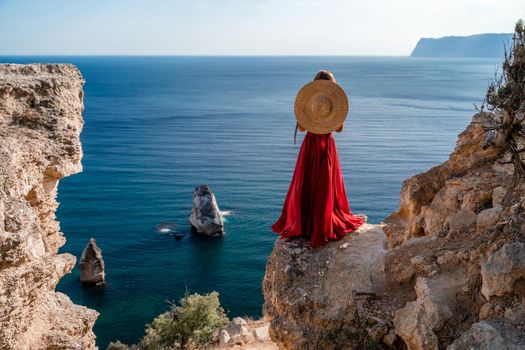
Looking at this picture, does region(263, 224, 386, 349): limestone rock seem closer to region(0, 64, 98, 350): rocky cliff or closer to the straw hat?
the straw hat

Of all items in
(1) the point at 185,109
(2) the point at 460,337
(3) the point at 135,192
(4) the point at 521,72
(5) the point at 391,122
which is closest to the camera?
(2) the point at 460,337

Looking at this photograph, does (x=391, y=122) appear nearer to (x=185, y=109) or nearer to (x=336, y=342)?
(x=185, y=109)

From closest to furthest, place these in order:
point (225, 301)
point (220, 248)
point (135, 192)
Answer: point (225, 301) < point (220, 248) < point (135, 192)

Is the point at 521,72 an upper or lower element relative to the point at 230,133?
upper

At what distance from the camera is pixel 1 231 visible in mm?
7012

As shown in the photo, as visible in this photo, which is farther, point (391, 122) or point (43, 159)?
point (391, 122)

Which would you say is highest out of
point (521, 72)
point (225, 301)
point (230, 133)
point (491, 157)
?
point (521, 72)

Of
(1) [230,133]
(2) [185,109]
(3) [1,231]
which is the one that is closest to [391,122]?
(1) [230,133]

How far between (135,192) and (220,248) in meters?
18.6

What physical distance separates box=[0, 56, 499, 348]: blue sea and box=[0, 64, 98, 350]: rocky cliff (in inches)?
495

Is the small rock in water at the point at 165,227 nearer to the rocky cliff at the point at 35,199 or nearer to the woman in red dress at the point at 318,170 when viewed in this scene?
the rocky cliff at the point at 35,199

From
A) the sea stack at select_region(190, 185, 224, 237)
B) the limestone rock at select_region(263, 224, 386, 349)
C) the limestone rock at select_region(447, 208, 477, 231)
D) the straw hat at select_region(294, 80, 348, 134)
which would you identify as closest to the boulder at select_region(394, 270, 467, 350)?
the limestone rock at select_region(263, 224, 386, 349)

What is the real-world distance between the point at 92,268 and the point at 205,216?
Answer: 12551mm

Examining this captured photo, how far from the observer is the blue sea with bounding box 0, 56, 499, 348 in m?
36.3
